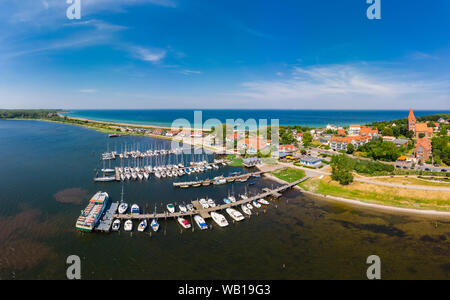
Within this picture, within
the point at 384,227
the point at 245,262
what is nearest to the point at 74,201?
the point at 245,262

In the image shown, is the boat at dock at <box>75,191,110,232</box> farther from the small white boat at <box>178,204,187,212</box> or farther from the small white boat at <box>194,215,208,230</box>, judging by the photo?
the small white boat at <box>194,215,208,230</box>

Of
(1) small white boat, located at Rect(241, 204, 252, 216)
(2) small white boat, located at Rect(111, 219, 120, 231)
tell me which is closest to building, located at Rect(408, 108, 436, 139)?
(1) small white boat, located at Rect(241, 204, 252, 216)

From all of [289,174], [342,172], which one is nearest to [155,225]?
[289,174]

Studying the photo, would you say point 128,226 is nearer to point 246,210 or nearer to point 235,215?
point 235,215

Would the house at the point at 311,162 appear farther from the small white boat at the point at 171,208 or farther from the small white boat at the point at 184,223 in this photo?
the small white boat at the point at 184,223

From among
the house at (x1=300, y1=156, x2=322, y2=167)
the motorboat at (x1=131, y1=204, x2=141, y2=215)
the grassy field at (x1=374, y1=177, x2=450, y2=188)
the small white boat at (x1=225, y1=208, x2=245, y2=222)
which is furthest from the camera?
the house at (x1=300, y1=156, x2=322, y2=167)
